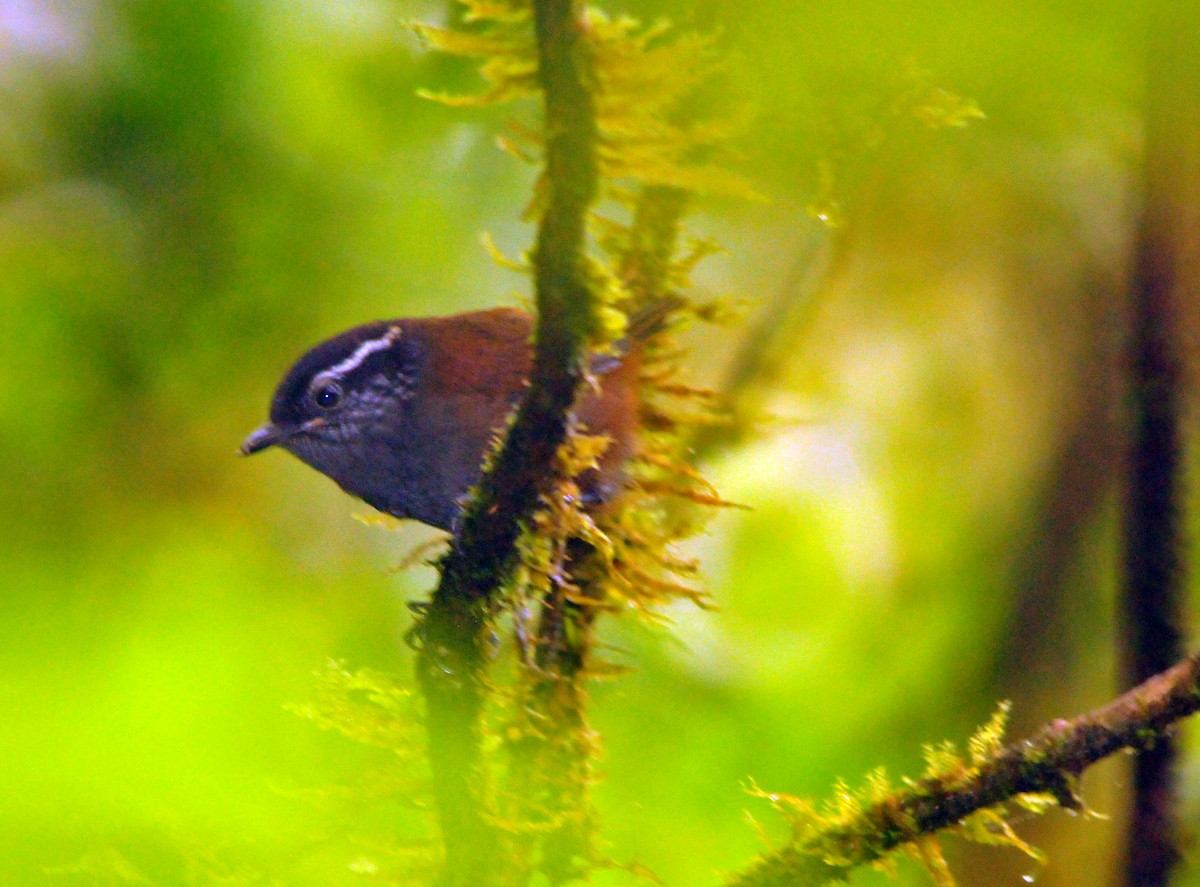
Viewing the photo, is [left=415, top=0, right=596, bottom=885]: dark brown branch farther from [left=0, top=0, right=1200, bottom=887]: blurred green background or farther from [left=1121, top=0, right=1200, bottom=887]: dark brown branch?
[left=1121, top=0, right=1200, bottom=887]: dark brown branch

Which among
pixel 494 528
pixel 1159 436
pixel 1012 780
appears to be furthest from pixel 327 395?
pixel 1159 436

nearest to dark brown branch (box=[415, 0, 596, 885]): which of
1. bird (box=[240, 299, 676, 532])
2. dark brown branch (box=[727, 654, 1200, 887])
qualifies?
dark brown branch (box=[727, 654, 1200, 887])

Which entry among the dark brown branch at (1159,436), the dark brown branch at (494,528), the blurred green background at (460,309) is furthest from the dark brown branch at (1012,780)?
the dark brown branch at (1159,436)

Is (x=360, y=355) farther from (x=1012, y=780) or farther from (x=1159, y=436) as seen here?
(x=1159, y=436)

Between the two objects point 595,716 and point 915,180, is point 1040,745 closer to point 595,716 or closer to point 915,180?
point 595,716

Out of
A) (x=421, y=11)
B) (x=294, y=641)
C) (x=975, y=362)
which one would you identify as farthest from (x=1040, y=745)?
(x=975, y=362)
